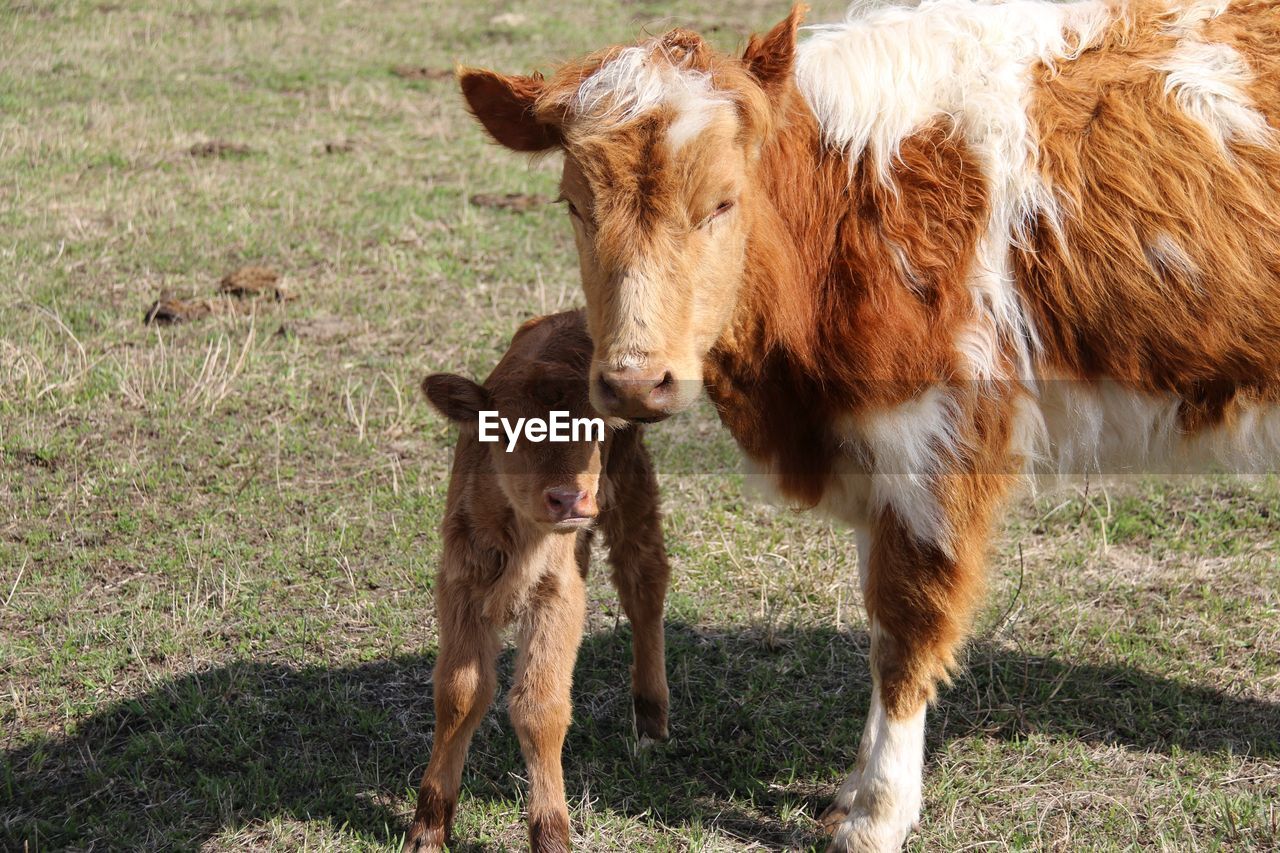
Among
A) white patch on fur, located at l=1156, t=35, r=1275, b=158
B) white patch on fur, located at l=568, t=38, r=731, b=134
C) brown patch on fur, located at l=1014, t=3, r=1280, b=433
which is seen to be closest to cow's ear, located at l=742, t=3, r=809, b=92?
white patch on fur, located at l=568, t=38, r=731, b=134

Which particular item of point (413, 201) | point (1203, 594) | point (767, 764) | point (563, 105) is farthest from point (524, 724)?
point (413, 201)

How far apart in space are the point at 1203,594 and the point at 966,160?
2.68 meters

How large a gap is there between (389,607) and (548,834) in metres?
1.62

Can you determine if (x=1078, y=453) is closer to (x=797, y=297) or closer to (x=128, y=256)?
(x=797, y=297)

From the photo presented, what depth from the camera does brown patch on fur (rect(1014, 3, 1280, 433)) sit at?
372cm

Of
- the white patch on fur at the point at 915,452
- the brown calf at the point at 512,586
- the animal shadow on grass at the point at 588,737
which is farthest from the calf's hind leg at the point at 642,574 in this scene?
the white patch on fur at the point at 915,452

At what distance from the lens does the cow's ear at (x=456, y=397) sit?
3.77 meters

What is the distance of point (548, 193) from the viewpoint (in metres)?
9.59

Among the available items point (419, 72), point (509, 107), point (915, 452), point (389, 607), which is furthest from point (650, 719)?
point (419, 72)

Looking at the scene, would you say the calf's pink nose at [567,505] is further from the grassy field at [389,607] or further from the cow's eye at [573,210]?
the grassy field at [389,607]

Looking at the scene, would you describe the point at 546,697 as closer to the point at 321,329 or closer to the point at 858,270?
the point at 858,270

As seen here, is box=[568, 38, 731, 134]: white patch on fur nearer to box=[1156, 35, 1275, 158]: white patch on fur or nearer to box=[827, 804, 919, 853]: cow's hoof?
box=[1156, 35, 1275, 158]: white patch on fur

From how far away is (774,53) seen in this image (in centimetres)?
357

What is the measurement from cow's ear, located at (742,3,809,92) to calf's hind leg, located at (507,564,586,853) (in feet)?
5.15
